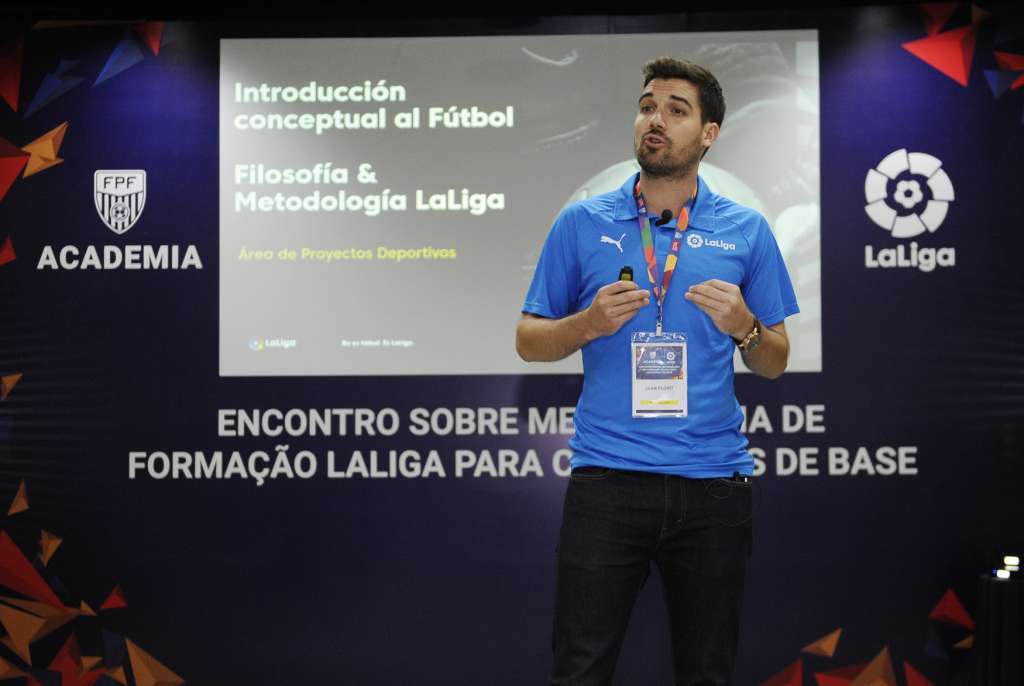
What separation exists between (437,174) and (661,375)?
187 cm

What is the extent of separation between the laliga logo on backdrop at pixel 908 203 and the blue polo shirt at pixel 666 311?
A: 5.29 feet

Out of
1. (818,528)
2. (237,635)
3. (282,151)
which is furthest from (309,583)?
(818,528)

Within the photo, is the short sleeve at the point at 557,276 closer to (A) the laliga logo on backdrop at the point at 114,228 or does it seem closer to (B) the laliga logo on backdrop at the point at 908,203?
(B) the laliga logo on backdrop at the point at 908,203

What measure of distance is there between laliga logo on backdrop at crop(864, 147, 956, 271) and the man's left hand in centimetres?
185

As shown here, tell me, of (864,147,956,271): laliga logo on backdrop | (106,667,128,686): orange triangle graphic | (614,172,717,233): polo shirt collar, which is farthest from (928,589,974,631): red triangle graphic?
(106,667,128,686): orange triangle graphic

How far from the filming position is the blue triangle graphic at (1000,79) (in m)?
3.58

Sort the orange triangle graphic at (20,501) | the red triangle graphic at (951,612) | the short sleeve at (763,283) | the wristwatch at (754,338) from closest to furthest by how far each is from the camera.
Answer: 1. the wristwatch at (754,338)
2. the short sleeve at (763,283)
3. the red triangle graphic at (951,612)
4. the orange triangle graphic at (20,501)

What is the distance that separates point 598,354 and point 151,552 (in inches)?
89.8

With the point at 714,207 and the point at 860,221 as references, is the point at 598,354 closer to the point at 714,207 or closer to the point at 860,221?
the point at 714,207

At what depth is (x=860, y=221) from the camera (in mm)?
3604

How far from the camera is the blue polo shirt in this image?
1976 millimetres

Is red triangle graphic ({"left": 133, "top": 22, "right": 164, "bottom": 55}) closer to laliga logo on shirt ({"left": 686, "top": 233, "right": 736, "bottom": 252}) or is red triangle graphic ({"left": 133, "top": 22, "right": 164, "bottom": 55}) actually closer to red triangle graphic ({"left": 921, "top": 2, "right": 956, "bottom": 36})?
laliga logo on shirt ({"left": 686, "top": 233, "right": 736, "bottom": 252})

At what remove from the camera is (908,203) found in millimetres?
3598

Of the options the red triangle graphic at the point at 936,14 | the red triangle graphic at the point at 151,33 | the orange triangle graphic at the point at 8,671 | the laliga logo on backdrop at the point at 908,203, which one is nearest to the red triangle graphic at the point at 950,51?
the red triangle graphic at the point at 936,14
